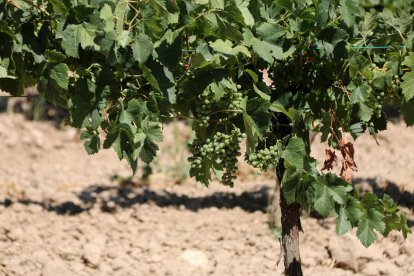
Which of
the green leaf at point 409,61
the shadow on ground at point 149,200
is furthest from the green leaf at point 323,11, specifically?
the shadow on ground at point 149,200

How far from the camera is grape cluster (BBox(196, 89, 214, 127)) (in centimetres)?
323

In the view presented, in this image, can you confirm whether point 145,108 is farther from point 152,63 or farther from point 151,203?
point 151,203

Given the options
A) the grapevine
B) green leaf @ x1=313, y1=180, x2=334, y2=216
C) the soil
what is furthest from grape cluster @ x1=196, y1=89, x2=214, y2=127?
the soil

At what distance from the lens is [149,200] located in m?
6.08

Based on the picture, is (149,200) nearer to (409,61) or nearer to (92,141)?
(92,141)

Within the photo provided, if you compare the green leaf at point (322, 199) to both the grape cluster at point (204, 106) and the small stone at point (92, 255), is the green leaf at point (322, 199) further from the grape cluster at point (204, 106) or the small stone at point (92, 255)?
the small stone at point (92, 255)

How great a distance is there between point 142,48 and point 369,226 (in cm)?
130

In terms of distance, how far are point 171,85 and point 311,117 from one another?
2.36 ft

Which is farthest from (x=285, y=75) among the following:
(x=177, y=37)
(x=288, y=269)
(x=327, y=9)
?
(x=288, y=269)

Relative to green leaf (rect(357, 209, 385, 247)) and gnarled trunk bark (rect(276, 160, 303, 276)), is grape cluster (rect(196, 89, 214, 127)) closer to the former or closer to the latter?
gnarled trunk bark (rect(276, 160, 303, 276))

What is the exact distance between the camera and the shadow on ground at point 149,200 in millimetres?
5891

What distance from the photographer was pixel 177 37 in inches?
118

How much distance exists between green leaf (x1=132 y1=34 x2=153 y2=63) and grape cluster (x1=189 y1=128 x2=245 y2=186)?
1.71 ft

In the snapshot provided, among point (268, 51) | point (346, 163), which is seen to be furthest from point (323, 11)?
point (346, 163)
